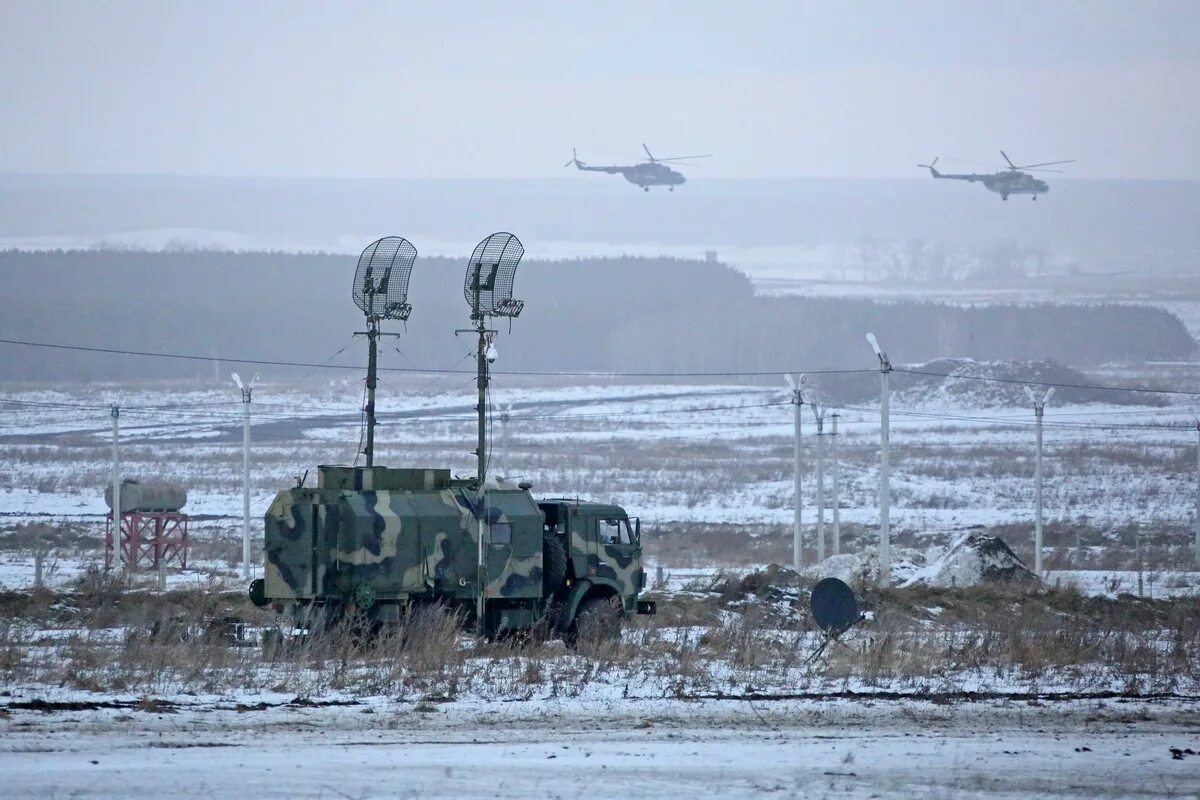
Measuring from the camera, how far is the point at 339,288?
144625mm

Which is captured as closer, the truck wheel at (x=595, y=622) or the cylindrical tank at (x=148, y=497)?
the truck wheel at (x=595, y=622)

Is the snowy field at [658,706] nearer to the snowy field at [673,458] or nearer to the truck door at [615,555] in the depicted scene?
the truck door at [615,555]

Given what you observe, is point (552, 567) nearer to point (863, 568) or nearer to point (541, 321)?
point (863, 568)

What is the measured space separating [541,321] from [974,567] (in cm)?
10807

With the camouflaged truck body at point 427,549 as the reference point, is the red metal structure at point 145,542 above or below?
below

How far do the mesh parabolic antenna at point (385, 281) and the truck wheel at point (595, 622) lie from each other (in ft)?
20.8

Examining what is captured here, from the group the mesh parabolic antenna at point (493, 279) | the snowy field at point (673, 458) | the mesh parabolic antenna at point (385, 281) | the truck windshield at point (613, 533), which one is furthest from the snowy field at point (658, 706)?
the snowy field at point (673, 458)

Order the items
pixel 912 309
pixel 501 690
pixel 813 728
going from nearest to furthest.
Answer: pixel 813 728, pixel 501 690, pixel 912 309

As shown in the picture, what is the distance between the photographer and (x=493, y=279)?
22453mm

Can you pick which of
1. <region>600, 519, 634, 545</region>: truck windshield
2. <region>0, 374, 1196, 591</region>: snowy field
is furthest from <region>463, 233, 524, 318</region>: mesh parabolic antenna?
<region>0, 374, 1196, 591</region>: snowy field

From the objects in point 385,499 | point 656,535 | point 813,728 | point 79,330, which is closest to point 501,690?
point 813,728

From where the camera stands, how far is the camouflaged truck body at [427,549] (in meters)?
18.5

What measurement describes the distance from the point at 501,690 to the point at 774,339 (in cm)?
12482

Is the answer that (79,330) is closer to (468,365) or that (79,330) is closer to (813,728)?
(468,365)
